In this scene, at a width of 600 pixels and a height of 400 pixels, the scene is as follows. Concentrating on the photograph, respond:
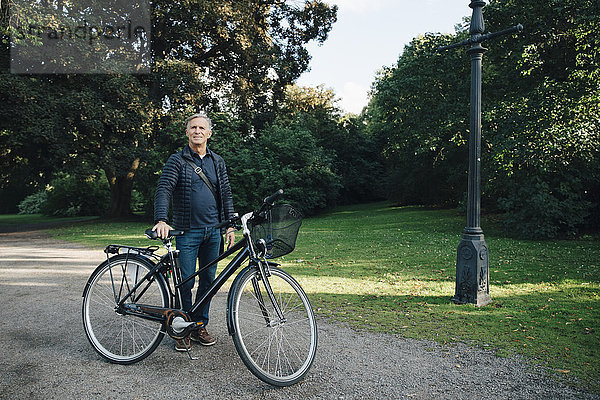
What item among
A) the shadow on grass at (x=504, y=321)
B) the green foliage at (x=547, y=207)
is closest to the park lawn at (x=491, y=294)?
the shadow on grass at (x=504, y=321)

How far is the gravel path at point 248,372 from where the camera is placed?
3.29 m

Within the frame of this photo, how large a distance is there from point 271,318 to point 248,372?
20.0 inches

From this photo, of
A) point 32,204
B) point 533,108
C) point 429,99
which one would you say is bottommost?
point 32,204

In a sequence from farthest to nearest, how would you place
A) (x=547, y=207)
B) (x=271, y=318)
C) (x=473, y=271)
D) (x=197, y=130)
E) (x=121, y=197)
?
1. (x=121, y=197)
2. (x=547, y=207)
3. (x=473, y=271)
4. (x=197, y=130)
5. (x=271, y=318)

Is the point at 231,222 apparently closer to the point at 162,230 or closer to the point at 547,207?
the point at 162,230

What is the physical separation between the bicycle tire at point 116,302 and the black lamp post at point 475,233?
12.9 feet

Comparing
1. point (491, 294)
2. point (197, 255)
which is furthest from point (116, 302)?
point (491, 294)

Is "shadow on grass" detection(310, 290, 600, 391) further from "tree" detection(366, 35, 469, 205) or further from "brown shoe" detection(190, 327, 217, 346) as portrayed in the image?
"tree" detection(366, 35, 469, 205)

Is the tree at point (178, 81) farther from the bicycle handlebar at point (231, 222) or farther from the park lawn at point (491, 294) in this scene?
the bicycle handlebar at point (231, 222)

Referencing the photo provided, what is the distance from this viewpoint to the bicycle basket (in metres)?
3.48

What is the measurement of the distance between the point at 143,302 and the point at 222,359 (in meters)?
0.86

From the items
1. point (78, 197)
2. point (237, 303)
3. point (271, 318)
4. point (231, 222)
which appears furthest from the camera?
point (78, 197)

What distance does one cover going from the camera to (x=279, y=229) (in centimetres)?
350

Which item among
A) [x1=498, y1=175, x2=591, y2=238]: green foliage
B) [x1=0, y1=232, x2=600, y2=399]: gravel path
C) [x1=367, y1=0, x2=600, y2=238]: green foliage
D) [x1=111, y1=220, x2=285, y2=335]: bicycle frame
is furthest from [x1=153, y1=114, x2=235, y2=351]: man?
[x1=498, y1=175, x2=591, y2=238]: green foliage
